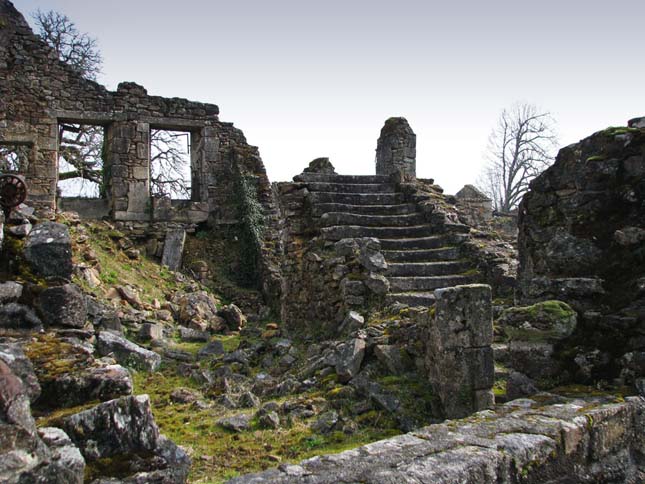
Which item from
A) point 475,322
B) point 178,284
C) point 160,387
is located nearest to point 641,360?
point 475,322

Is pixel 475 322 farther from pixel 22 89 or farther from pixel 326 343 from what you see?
pixel 22 89

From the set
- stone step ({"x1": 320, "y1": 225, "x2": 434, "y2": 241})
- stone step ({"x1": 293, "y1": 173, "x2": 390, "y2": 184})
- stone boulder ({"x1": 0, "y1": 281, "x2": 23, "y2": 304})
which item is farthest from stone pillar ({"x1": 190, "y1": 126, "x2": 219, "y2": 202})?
stone boulder ({"x1": 0, "y1": 281, "x2": 23, "y2": 304})

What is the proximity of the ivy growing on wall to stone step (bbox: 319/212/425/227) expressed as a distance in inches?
174

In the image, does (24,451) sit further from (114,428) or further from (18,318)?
(18,318)

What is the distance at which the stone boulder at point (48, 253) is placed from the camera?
4195 millimetres

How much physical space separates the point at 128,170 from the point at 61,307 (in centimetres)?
1082

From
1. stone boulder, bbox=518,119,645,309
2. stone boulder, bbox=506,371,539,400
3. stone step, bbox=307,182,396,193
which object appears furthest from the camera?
stone step, bbox=307,182,396,193

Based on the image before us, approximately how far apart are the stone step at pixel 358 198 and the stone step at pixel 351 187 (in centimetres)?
24

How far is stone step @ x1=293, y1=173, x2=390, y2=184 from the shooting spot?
1080 centimetres

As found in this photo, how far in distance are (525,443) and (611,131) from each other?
3.79 metres

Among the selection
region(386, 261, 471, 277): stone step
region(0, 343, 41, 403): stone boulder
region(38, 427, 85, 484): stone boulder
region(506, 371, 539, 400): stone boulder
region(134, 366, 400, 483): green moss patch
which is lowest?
region(134, 366, 400, 483): green moss patch

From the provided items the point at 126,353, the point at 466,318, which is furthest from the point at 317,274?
the point at 466,318

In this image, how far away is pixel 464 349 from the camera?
5.20 metres

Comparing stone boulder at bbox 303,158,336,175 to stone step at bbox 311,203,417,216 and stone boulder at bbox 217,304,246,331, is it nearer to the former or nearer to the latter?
stone step at bbox 311,203,417,216
